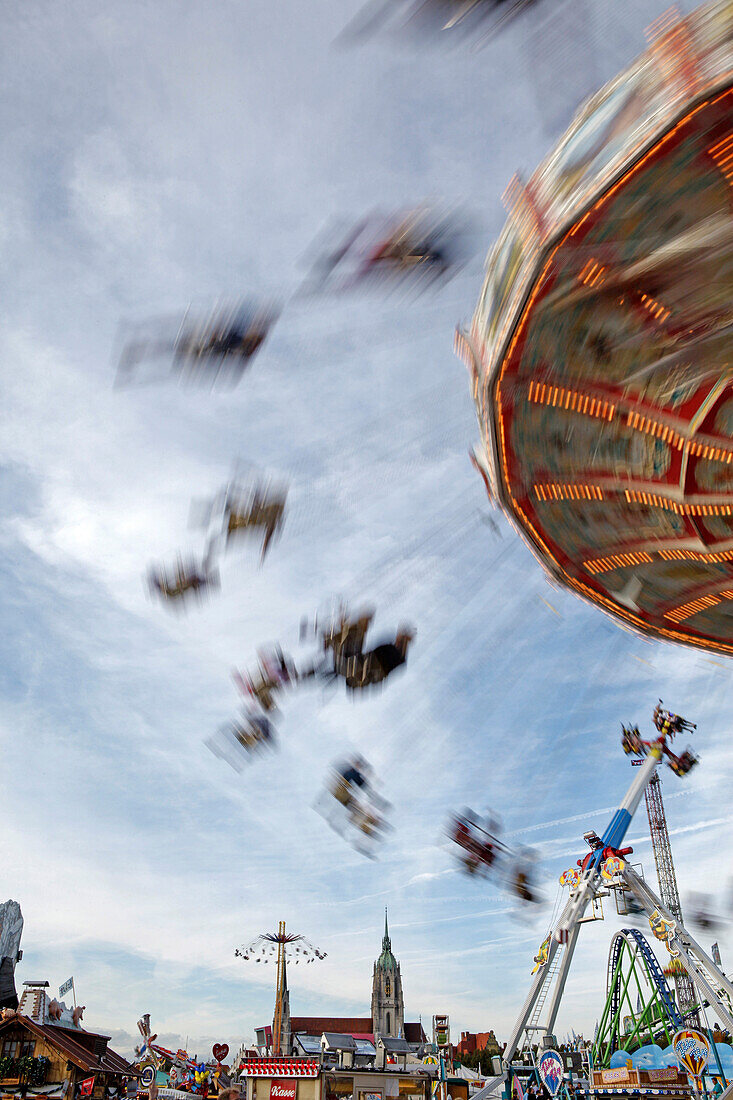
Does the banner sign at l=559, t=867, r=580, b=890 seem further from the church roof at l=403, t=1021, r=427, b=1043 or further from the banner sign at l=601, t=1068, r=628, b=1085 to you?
the church roof at l=403, t=1021, r=427, b=1043

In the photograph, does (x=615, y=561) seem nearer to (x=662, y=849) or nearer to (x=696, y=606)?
(x=696, y=606)

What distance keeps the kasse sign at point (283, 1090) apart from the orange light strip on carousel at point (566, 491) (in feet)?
50.2

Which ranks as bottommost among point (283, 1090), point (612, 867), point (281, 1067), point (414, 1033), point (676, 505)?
point (414, 1033)

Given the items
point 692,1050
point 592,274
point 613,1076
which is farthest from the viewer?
point 613,1076

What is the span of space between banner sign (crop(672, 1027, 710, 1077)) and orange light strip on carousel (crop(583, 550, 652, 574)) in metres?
16.8

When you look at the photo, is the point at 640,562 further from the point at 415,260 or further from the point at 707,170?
the point at 707,170

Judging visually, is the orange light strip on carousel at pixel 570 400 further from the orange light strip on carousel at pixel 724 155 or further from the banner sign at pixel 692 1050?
the banner sign at pixel 692 1050

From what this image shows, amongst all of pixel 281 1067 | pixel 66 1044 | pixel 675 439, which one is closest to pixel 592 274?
pixel 675 439

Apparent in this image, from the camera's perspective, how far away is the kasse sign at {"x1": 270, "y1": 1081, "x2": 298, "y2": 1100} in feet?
53.4

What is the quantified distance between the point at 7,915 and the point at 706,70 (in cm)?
9462

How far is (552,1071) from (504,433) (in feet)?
56.8

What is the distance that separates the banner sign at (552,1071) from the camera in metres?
17.3

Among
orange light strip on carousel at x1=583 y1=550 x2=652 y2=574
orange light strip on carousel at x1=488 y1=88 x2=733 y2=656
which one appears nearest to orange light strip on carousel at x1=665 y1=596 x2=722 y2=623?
orange light strip on carousel at x1=488 y1=88 x2=733 y2=656

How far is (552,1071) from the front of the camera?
17.6m
